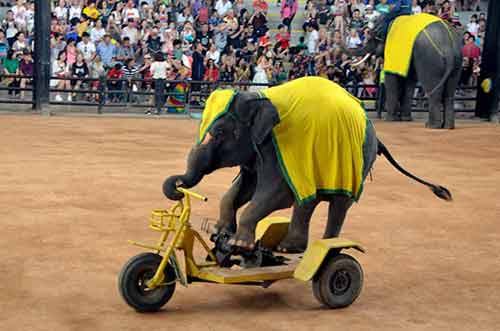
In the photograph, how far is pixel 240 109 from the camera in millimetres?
7387

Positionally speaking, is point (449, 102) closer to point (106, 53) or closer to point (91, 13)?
point (106, 53)

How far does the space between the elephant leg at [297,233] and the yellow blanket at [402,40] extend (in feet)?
38.2

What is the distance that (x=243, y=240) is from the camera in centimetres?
741

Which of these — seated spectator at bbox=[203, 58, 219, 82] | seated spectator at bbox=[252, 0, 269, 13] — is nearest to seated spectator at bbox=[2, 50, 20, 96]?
seated spectator at bbox=[203, 58, 219, 82]

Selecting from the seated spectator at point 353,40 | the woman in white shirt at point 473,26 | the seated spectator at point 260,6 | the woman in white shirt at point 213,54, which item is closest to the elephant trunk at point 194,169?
the woman in white shirt at point 213,54

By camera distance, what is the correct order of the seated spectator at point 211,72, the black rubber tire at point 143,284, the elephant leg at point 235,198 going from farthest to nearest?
1. the seated spectator at point 211,72
2. the elephant leg at point 235,198
3. the black rubber tire at point 143,284

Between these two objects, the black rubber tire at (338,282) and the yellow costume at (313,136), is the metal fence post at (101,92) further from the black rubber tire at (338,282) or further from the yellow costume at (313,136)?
the black rubber tire at (338,282)

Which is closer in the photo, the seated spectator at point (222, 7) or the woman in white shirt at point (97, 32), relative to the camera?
the woman in white shirt at point (97, 32)

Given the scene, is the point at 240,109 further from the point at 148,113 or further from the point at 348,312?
the point at 148,113

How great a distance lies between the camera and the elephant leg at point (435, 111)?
19.1 meters

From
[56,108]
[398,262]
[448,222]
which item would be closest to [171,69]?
[56,108]

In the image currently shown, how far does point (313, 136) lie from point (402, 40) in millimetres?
12062

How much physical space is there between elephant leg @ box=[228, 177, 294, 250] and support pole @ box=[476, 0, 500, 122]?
14.6 meters

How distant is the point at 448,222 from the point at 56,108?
11.8m
